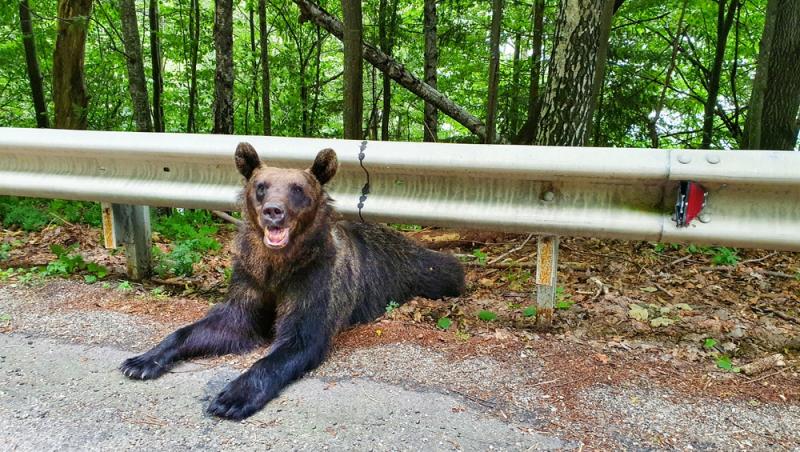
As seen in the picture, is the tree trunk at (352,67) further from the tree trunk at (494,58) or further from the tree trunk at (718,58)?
the tree trunk at (718,58)

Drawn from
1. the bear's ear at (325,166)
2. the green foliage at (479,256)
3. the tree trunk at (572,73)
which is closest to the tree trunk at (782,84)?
the tree trunk at (572,73)

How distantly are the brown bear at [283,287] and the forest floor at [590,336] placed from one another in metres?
0.18

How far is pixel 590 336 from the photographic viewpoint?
326 centimetres

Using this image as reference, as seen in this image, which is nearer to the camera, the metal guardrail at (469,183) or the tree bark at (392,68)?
the metal guardrail at (469,183)

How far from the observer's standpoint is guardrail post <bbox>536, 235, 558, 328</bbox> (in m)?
3.24

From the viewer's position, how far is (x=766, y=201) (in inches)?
111

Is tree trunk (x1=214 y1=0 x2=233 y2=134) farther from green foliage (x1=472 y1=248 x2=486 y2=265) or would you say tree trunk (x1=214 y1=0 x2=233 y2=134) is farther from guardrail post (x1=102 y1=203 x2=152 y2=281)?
green foliage (x1=472 y1=248 x2=486 y2=265)

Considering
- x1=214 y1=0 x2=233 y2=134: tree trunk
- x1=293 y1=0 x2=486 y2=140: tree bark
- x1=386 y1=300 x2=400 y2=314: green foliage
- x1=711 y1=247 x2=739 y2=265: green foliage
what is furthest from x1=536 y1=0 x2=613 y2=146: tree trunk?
x1=214 y1=0 x2=233 y2=134: tree trunk

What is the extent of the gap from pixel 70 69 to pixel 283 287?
708 centimetres

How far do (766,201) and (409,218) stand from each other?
6.22 ft

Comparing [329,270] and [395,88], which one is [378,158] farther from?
[395,88]

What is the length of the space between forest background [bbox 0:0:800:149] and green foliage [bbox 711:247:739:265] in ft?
4.96

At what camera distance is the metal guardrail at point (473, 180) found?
2793 mm

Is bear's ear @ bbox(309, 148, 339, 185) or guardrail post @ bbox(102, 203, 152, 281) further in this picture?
guardrail post @ bbox(102, 203, 152, 281)
